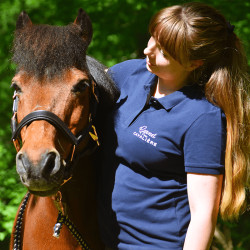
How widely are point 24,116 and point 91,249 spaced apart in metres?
1.02

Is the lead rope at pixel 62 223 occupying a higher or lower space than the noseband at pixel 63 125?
lower

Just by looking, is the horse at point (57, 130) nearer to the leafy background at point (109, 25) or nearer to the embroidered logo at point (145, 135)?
the embroidered logo at point (145, 135)

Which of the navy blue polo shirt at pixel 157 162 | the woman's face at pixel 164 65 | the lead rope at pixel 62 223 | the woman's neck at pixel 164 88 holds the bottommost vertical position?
the lead rope at pixel 62 223

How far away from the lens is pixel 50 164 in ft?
6.79

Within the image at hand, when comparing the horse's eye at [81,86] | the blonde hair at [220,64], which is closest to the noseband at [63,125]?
the horse's eye at [81,86]

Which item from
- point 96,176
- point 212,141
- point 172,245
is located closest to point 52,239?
point 96,176

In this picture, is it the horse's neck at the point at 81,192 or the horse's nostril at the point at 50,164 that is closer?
the horse's nostril at the point at 50,164

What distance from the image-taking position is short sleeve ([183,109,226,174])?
7.09 feet

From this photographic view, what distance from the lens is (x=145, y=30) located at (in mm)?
4836

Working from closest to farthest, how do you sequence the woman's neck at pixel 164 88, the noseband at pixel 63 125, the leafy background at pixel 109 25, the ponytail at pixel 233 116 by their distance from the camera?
the noseband at pixel 63 125 < the ponytail at pixel 233 116 < the woman's neck at pixel 164 88 < the leafy background at pixel 109 25

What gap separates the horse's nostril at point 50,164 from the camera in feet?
6.59

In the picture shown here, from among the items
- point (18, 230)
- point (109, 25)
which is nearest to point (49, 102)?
point (18, 230)

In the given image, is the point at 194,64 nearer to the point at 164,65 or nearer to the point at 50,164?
the point at 164,65

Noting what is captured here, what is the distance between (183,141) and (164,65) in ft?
1.54
